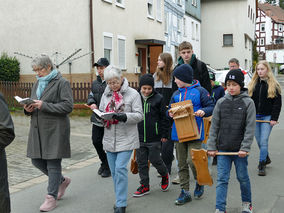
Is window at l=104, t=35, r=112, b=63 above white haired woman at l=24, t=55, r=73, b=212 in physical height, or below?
above

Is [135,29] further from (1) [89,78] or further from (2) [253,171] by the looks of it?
(2) [253,171]

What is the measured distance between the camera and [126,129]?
15.5 feet

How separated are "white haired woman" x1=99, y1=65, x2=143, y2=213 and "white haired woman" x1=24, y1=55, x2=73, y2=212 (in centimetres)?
59

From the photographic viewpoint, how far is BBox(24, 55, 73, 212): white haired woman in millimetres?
4895

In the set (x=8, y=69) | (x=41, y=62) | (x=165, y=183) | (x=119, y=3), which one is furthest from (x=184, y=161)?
(x=119, y=3)

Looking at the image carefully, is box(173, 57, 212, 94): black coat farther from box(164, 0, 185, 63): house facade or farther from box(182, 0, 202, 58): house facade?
box(182, 0, 202, 58): house facade

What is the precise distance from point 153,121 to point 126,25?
16.1 metres

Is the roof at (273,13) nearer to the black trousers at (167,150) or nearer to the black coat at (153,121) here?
the black trousers at (167,150)

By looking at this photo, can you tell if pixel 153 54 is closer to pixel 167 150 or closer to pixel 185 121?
pixel 167 150

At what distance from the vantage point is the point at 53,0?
1753 centimetres

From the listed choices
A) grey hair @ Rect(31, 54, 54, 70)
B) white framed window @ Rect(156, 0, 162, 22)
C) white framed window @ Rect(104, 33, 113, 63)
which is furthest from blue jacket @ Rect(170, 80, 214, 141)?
white framed window @ Rect(156, 0, 162, 22)

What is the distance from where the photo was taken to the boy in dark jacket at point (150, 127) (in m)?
5.29

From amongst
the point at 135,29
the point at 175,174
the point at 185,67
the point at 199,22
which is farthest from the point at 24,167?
the point at 199,22

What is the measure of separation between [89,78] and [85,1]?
3.37 metres
